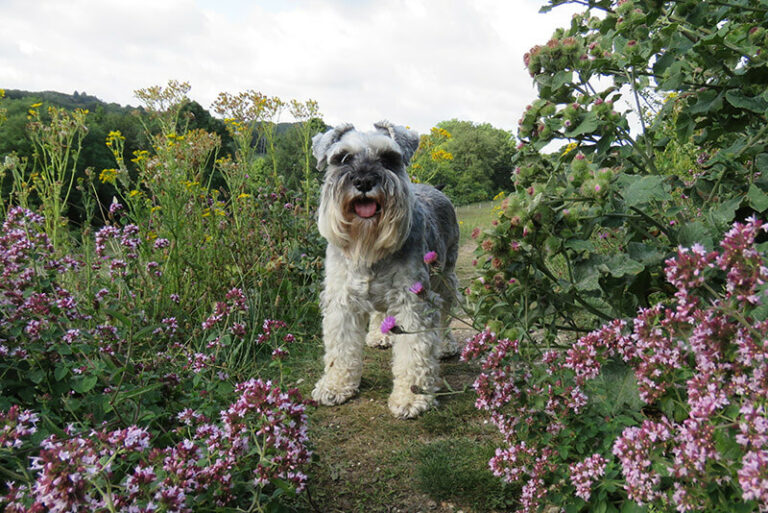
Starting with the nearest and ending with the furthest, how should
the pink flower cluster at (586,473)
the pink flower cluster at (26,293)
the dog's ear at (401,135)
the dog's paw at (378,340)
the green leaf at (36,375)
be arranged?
the pink flower cluster at (586,473) < the green leaf at (36,375) < the pink flower cluster at (26,293) < the dog's ear at (401,135) < the dog's paw at (378,340)

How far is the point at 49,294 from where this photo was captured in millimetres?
2854

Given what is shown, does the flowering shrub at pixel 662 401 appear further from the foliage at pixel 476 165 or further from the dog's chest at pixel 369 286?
the foliage at pixel 476 165

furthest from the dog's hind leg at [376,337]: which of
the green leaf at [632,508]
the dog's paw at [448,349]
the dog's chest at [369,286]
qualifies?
the green leaf at [632,508]

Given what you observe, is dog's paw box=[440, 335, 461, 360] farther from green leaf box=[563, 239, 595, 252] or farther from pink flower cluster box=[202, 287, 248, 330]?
green leaf box=[563, 239, 595, 252]

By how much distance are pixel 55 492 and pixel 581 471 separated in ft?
5.48

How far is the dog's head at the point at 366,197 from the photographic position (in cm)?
339

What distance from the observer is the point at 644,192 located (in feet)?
6.36

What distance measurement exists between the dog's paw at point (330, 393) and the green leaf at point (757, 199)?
2.81 metres

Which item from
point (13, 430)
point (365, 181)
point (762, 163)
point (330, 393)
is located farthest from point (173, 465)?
point (762, 163)

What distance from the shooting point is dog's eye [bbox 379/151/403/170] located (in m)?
3.57

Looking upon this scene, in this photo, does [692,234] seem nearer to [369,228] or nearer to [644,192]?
[644,192]

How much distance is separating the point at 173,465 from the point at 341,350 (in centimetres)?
216

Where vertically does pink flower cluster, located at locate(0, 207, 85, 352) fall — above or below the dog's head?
below

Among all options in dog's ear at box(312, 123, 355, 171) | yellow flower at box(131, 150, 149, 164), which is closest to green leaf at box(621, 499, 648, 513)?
dog's ear at box(312, 123, 355, 171)
